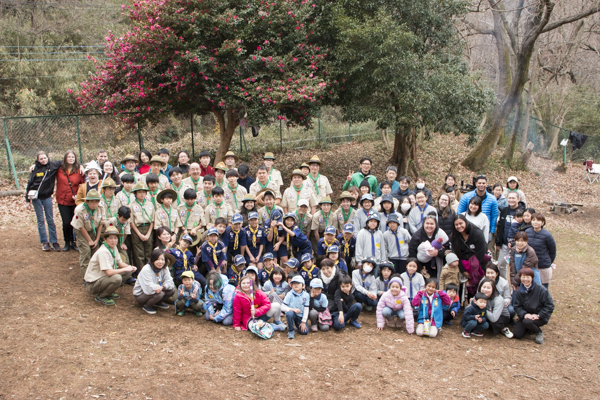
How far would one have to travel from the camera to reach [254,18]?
428 inches

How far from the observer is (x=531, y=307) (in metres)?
6.22

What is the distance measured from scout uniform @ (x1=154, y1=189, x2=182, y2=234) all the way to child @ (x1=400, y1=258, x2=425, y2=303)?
136 inches

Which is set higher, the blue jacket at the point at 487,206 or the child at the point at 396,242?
the blue jacket at the point at 487,206

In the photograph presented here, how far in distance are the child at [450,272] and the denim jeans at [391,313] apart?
754mm

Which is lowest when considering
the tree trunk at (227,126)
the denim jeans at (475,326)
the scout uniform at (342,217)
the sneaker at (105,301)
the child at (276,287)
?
the denim jeans at (475,326)

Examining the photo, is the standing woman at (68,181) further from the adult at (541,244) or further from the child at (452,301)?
the adult at (541,244)

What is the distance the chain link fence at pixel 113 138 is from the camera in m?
12.4

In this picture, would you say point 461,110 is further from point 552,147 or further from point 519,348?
point 552,147

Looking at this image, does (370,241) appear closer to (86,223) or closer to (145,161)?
(86,223)

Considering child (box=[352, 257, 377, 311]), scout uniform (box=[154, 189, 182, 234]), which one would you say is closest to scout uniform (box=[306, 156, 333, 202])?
child (box=[352, 257, 377, 311])

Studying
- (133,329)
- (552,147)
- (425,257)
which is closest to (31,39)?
(133,329)

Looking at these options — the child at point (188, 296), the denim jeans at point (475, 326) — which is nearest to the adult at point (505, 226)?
the denim jeans at point (475, 326)

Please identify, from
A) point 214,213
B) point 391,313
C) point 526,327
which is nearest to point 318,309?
point 391,313

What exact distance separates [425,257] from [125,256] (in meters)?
4.36
